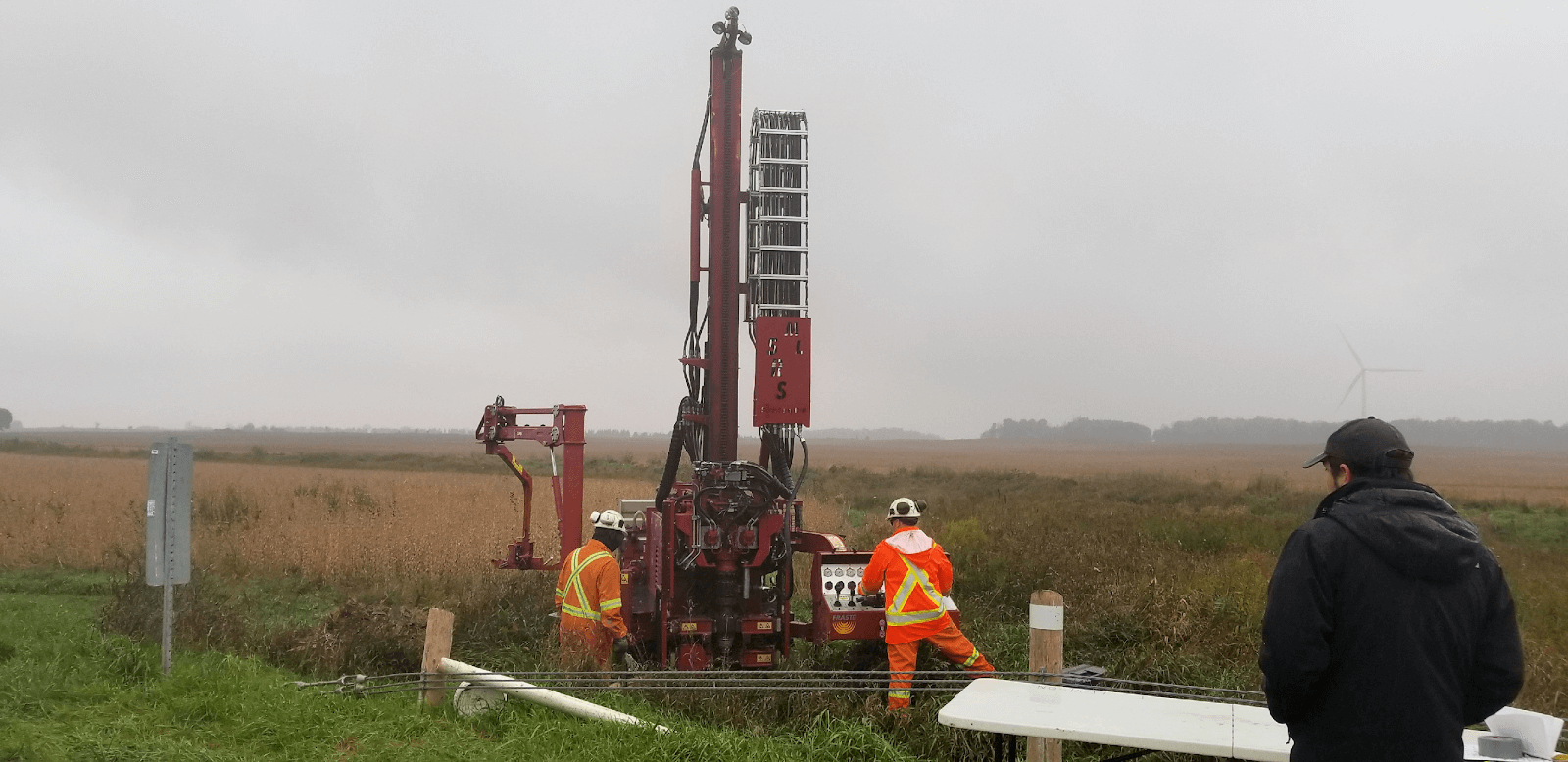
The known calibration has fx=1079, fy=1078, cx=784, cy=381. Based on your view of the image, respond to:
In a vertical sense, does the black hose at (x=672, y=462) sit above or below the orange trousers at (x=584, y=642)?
above

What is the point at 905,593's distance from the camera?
304 inches

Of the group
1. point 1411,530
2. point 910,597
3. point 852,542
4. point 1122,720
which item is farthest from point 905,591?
point 852,542

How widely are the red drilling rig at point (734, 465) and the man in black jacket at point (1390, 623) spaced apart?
5475mm

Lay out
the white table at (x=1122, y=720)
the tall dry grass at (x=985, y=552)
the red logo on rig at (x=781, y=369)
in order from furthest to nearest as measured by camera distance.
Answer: the tall dry grass at (x=985, y=552) < the red logo on rig at (x=781, y=369) < the white table at (x=1122, y=720)

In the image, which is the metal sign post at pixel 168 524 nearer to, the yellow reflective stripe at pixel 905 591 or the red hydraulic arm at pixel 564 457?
the red hydraulic arm at pixel 564 457

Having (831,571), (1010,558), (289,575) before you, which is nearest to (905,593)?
(831,571)

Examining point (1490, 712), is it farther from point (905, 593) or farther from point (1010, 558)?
point (1010, 558)

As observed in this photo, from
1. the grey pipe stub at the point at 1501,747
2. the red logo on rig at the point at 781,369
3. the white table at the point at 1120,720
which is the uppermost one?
the red logo on rig at the point at 781,369

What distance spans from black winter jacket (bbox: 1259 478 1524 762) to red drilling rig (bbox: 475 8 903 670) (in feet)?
18.0

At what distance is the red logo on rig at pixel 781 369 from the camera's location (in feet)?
30.7

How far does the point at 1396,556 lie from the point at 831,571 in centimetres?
586

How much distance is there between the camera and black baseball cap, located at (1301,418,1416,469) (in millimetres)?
3537

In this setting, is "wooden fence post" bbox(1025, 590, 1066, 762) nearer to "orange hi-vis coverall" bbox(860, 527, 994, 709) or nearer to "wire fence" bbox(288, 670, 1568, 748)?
"wire fence" bbox(288, 670, 1568, 748)

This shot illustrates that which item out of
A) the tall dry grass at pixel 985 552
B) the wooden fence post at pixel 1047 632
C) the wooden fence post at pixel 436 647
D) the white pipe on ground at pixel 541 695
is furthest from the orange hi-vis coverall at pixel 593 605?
the wooden fence post at pixel 1047 632
